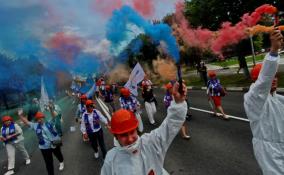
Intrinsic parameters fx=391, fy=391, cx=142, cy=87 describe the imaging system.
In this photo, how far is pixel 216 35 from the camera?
11367mm

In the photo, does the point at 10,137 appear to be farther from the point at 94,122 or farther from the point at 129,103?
the point at 129,103

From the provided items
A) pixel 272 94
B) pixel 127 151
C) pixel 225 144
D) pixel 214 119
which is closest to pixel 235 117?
pixel 214 119

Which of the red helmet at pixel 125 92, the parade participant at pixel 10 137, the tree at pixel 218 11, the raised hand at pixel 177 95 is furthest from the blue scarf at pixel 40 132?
the tree at pixel 218 11

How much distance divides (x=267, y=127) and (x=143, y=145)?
1.75m

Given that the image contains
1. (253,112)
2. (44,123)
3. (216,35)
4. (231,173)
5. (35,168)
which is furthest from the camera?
(35,168)

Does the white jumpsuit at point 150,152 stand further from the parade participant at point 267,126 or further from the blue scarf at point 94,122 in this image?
the blue scarf at point 94,122

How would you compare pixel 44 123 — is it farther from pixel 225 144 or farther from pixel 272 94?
pixel 272 94

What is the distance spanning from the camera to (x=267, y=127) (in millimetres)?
4781

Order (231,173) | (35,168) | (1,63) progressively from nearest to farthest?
(231,173), (35,168), (1,63)

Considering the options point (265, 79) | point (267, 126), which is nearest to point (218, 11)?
point (267, 126)

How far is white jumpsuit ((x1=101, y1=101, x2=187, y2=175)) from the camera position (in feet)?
12.6

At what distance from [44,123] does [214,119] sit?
706cm

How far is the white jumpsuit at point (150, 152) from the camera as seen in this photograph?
3.83 meters

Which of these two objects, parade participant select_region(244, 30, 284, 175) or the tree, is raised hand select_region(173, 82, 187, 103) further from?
the tree
